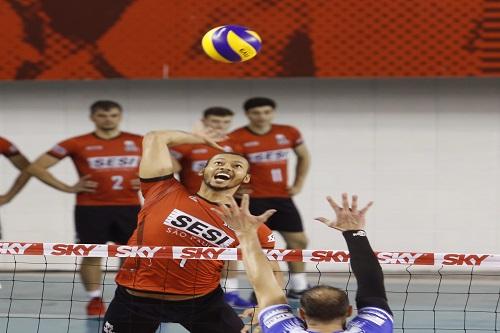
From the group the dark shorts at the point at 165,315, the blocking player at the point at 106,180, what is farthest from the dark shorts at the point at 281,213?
the dark shorts at the point at 165,315

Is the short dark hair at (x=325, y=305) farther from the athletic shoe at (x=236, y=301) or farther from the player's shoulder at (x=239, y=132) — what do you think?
the player's shoulder at (x=239, y=132)

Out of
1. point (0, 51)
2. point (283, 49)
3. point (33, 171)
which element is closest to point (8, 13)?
point (0, 51)

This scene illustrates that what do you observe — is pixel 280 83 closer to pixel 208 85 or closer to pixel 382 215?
pixel 208 85

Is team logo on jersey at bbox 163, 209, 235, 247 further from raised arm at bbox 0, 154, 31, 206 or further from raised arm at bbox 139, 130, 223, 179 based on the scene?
raised arm at bbox 0, 154, 31, 206

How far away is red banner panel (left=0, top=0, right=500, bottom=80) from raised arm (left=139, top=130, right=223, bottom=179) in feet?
17.5

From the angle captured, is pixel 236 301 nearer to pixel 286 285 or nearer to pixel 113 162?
pixel 286 285

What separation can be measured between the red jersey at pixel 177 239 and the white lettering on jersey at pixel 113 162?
13.6ft

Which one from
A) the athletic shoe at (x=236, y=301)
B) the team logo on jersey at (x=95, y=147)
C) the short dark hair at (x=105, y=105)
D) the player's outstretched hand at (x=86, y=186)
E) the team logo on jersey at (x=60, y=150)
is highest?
the short dark hair at (x=105, y=105)

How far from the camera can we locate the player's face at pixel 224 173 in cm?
665

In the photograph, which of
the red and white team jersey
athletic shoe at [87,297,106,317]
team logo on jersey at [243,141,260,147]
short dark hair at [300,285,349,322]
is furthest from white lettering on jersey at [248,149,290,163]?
short dark hair at [300,285,349,322]

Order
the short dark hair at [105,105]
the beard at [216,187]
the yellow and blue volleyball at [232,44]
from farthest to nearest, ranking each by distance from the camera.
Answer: the short dark hair at [105,105] → the yellow and blue volleyball at [232,44] → the beard at [216,187]

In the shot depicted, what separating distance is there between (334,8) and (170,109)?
238cm

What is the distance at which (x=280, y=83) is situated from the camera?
12.8 m

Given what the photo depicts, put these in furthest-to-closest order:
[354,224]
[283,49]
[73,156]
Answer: [283,49], [73,156], [354,224]
